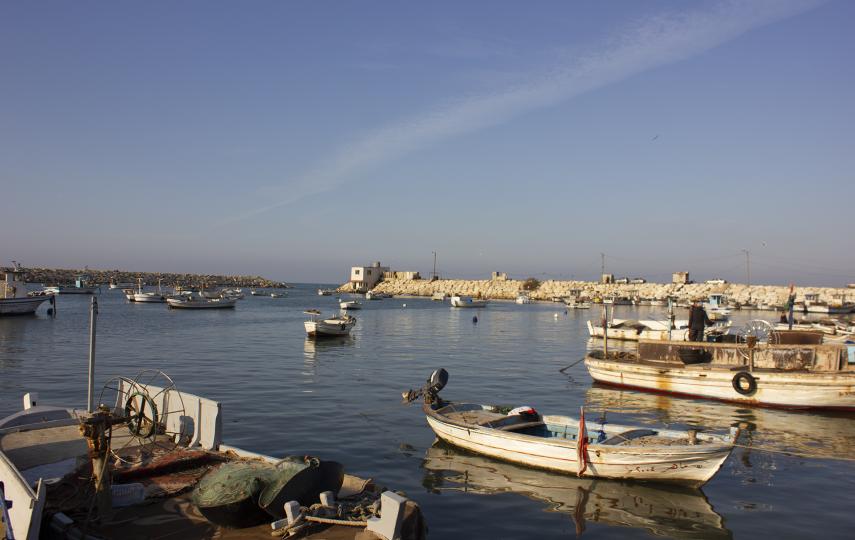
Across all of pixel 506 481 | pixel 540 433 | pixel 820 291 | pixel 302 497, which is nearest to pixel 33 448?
pixel 302 497

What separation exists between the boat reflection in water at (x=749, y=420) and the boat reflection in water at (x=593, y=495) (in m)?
5.28

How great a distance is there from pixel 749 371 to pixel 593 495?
46.7ft

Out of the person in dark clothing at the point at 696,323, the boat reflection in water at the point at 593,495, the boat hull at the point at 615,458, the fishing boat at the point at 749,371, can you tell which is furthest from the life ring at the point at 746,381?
the boat hull at the point at 615,458

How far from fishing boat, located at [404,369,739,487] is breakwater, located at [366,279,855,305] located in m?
119

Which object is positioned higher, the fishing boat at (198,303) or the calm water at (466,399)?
the fishing boat at (198,303)

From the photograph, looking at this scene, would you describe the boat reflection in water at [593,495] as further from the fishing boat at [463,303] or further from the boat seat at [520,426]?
the fishing boat at [463,303]

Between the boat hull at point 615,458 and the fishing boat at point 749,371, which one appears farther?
the fishing boat at point 749,371

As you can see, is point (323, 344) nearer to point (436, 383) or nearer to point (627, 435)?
point (436, 383)

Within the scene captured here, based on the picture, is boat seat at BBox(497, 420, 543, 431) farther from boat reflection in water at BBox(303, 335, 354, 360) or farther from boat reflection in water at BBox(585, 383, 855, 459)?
Result: boat reflection in water at BBox(303, 335, 354, 360)

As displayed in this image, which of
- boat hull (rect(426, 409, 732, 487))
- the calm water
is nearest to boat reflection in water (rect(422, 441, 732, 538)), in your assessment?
the calm water

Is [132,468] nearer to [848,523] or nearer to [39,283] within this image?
[848,523]

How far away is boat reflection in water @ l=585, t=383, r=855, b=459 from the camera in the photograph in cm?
1783

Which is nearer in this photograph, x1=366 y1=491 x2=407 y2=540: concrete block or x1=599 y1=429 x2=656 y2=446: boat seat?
x1=366 y1=491 x2=407 y2=540: concrete block

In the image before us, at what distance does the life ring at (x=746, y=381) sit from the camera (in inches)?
910
